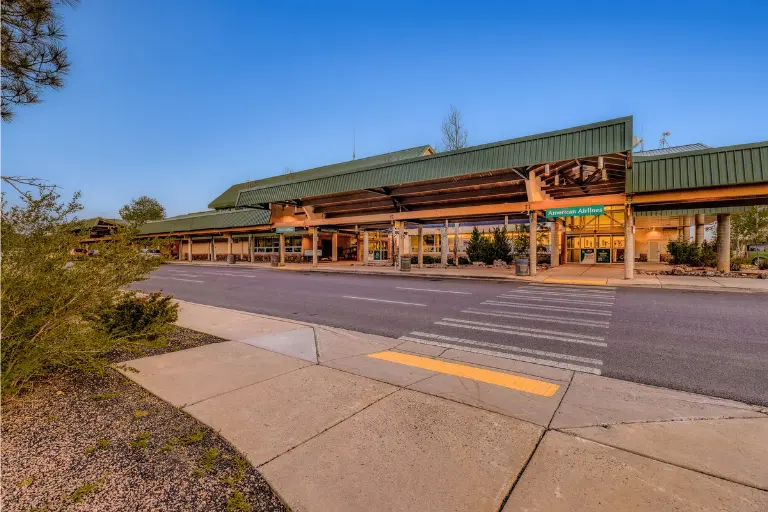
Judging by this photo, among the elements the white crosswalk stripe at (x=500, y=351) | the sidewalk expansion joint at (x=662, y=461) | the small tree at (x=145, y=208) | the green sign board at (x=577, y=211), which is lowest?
the white crosswalk stripe at (x=500, y=351)

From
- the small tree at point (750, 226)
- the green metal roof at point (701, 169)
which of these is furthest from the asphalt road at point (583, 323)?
the small tree at point (750, 226)

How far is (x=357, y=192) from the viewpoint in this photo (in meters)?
24.0

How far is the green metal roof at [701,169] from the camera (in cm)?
1366

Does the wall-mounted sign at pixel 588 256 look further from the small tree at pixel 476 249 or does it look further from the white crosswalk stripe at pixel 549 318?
the white crosswalk stripe at pixel 549 318

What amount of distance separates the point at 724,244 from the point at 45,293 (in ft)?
86.4

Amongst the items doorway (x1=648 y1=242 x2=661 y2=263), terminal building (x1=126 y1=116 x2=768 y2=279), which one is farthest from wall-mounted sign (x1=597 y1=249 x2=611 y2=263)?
doorway (x1=648 y1=242 x2=661 y2=263)

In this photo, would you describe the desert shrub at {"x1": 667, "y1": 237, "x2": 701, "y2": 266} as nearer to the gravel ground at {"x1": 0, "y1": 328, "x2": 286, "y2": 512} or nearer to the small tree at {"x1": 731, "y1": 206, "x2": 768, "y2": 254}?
the small tree at {"x1": 731, "y1": 206, "x2": 768, "y2": 254}

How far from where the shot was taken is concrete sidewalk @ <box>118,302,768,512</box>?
7.61 feet

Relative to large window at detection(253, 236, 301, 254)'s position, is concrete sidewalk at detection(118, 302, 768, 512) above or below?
below

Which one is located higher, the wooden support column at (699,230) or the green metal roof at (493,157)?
the green metal roof at (493,157)

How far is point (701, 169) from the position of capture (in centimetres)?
1467

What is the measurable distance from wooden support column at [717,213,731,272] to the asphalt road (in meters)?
8.61

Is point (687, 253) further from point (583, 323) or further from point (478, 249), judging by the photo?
point (583, 323)

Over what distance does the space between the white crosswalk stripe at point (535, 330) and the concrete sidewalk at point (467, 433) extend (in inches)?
25.4
